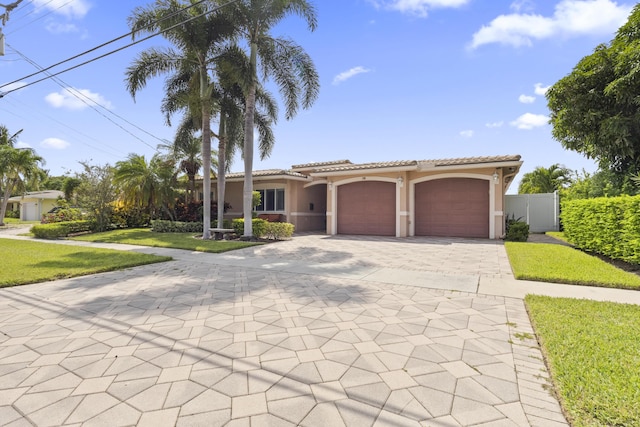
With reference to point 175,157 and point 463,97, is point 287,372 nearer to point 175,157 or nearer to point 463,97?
point 463,97

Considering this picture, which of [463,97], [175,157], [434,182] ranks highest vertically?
[463,97]

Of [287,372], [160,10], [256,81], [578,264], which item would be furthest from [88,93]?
[578,264]

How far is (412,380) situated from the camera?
2729 mm

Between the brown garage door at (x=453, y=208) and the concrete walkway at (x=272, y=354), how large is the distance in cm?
965

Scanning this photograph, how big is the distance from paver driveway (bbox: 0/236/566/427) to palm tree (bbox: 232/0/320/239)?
8889mm

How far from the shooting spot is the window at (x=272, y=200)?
1950 cm

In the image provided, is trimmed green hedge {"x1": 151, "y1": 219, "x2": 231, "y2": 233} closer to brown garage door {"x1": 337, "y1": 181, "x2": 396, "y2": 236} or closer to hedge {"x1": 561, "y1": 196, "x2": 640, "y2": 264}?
brown garage door {"x1": 337, "y1": 181, "x2": 396, "y2": 236}

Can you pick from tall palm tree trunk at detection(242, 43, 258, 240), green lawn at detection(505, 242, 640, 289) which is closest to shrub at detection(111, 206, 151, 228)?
tall palm tree trunk at detection(242, 43, 258, 240)

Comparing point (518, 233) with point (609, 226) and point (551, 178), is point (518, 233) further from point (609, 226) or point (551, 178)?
point (551, 178)

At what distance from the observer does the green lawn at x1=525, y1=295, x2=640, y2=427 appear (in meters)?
2.25

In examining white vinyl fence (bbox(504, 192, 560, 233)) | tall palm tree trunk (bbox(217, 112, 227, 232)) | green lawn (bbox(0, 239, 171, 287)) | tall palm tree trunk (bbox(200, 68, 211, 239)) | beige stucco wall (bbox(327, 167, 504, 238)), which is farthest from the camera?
white vinyl fence (bbox(504, 192, 560, 233))

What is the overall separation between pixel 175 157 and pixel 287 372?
18.9 m

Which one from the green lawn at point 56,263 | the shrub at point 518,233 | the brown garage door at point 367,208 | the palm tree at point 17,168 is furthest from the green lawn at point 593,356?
the palm tree at point 17,168

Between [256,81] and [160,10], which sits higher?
[160,10]
